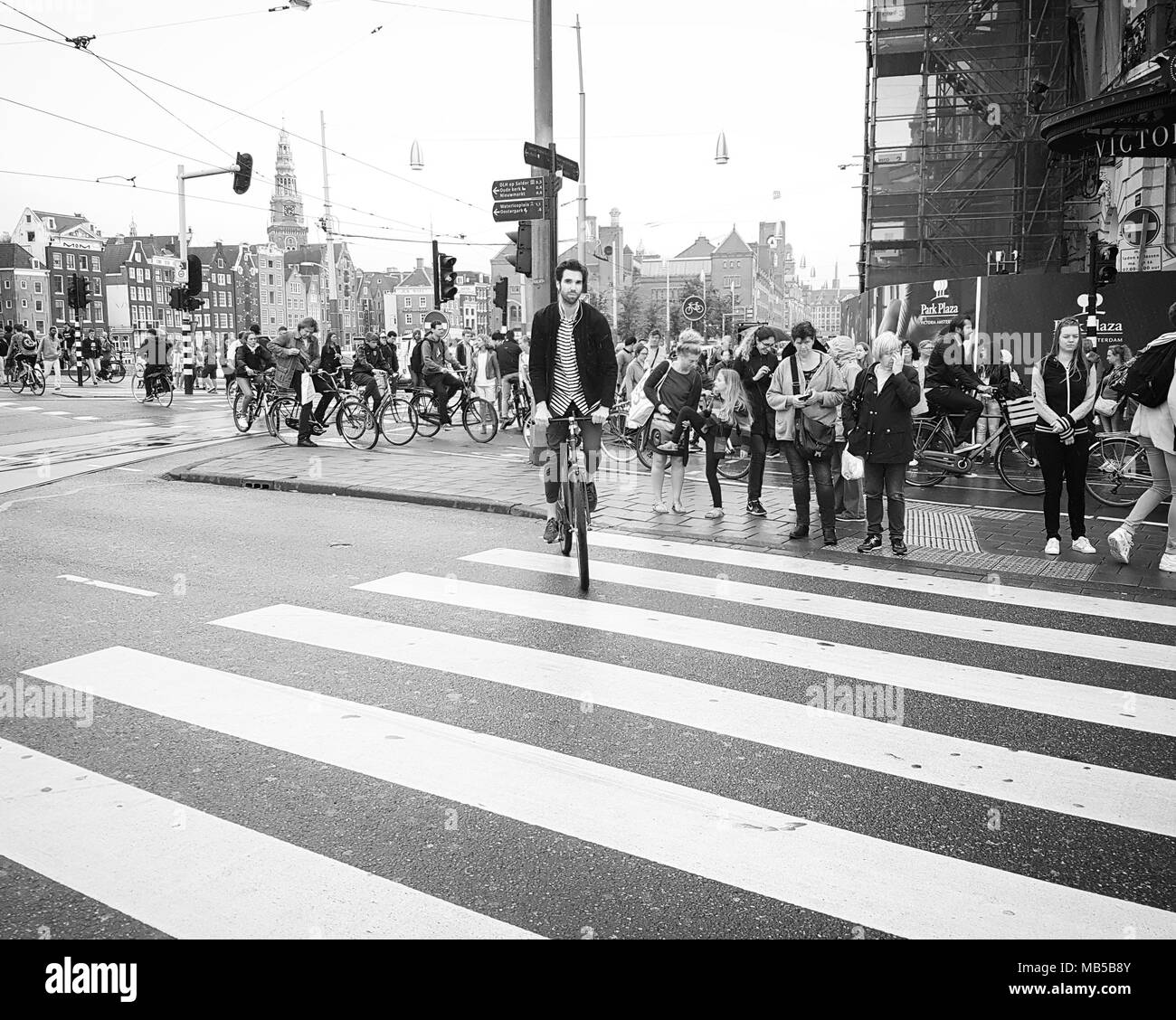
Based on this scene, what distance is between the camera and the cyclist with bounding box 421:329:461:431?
59.3 feet

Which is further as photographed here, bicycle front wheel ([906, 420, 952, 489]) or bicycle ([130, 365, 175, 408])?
bicycle ([130, 365, 175, 408])

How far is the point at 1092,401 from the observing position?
8.88 m

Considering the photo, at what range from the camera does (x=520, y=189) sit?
12.8 meters

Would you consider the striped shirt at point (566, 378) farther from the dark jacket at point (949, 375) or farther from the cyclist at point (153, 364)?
the cyclist at point (153, 364)

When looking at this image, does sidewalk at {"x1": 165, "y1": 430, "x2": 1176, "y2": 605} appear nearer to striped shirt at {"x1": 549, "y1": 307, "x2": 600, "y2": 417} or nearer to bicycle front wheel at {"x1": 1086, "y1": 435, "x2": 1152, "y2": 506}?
bicycle front wheel at {"x1": 1086, "y1": 435, "x2": 1152, "y2": 506}

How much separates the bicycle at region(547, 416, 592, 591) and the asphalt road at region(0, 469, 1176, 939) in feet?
1.03

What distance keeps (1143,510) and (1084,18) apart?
22944 millimetres

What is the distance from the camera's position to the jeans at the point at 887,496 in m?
8.70

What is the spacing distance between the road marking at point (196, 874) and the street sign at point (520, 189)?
10002mm

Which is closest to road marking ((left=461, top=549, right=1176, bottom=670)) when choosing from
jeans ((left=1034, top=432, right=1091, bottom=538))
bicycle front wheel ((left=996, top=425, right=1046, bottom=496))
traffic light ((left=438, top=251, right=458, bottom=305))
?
jeans ((left=1034, top=432, right=1091, bottom=538))

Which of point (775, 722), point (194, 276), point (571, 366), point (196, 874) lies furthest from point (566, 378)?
point (194, 276)

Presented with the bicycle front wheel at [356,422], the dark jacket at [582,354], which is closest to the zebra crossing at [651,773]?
the dark jacket at [582,354]

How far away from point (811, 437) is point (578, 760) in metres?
5.59

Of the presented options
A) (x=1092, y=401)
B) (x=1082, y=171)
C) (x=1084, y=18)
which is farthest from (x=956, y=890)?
(x=1084, y=18)
